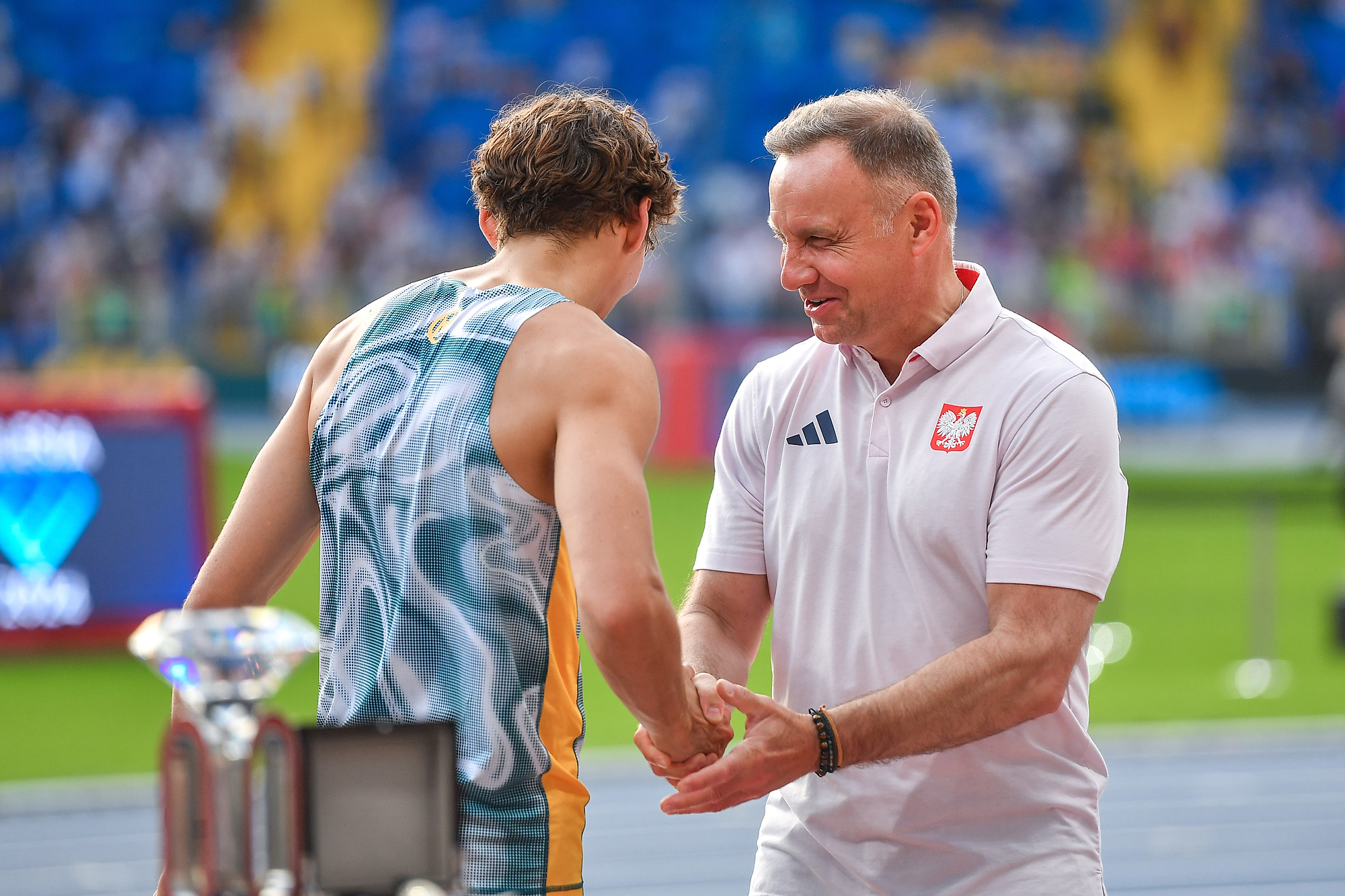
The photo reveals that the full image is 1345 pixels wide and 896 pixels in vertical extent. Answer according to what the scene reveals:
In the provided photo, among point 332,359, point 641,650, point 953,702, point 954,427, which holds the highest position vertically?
point 332,359

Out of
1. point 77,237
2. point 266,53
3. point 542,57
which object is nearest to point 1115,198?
point 542,57

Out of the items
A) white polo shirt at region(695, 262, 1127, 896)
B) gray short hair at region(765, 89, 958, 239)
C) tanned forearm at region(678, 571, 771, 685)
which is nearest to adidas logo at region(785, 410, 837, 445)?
white polo shirt at region(695, 262, 1127, 896)

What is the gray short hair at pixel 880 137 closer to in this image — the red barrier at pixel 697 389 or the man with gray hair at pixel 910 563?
the man with gray hair at pixel 910 563

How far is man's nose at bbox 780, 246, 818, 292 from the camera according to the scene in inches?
92.8

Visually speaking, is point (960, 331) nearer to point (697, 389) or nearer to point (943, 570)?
point (943, 570)

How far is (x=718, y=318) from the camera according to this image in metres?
18.7

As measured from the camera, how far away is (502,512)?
1982mm

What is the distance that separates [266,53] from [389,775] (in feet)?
74.4

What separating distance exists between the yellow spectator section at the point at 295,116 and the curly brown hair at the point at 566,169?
18.6 metres

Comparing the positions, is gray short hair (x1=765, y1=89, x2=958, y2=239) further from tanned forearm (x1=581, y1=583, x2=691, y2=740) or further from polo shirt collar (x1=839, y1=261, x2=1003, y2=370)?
tanned forearm (x1=581, y1=583, x2=691, y2=740)

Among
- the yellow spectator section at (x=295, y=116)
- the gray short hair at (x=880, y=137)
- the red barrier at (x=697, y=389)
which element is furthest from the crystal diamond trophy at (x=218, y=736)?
the yellow spectator section at (x=295, y=116)

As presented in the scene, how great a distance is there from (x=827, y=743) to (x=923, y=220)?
2.62 feet

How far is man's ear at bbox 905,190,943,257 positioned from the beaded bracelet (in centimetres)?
72

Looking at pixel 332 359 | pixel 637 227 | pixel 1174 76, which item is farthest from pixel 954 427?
pixel 1174 76
